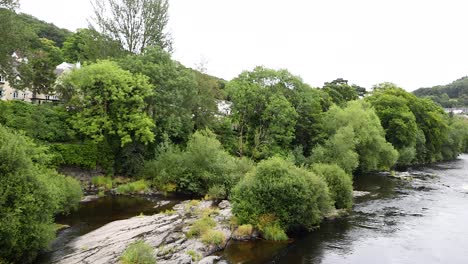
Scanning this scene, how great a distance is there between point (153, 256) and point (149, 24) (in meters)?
41.4

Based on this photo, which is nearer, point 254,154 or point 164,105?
point 164,105

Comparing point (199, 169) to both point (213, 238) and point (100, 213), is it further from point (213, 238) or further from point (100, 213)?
point (213, 238)

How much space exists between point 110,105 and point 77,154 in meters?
6.43

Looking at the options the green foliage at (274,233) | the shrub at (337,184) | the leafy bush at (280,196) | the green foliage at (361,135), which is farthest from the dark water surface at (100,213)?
the green foliage at (361,135)

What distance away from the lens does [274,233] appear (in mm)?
26625

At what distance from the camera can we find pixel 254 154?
51.5 metres

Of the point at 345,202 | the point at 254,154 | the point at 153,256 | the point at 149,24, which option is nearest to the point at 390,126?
the point at 254,154

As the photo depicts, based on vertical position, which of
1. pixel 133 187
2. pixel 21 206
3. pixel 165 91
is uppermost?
pixel 165 91

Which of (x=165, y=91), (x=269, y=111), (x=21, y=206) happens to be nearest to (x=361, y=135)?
(x=269, y=111)

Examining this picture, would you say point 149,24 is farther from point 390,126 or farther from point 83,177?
point 390,126

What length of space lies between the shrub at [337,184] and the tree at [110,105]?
19413 millimetres

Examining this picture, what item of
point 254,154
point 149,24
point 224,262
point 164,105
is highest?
point 149,24

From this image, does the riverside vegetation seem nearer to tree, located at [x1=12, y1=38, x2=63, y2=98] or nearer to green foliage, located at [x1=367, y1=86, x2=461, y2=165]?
tree, located at [x1=12, y1=38, x2=63, y2=98]

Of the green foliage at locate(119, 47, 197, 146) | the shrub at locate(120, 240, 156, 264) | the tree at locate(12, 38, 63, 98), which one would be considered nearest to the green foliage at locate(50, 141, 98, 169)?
the green foliage at locate(119, 47, 197, 146)
